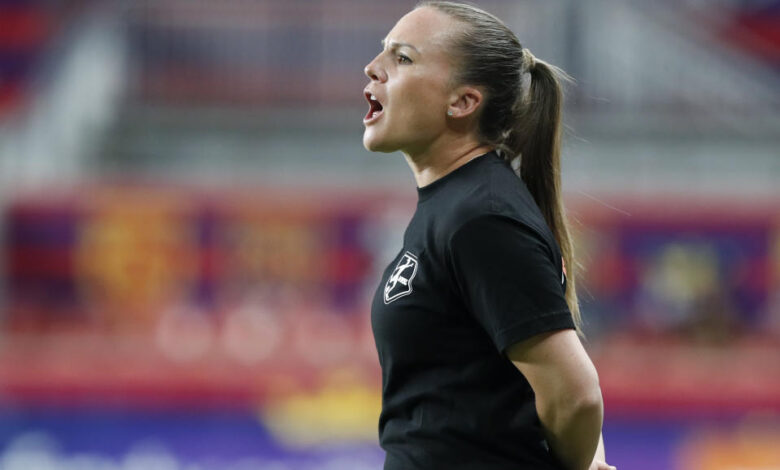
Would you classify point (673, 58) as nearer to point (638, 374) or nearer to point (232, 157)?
point (232, 157)

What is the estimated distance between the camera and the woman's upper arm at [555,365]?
148 cm

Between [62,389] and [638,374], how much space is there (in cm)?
261

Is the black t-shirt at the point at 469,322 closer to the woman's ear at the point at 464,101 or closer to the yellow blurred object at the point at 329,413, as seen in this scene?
the woman's ear at the point at 464,101

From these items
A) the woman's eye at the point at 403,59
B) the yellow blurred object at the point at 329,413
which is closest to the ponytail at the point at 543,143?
the woman's eye at the point at 403,59

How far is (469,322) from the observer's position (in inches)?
61.4

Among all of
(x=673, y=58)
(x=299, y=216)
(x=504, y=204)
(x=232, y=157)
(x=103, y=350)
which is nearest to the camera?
(x=504, y=204)

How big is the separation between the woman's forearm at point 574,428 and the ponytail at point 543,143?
0.28m

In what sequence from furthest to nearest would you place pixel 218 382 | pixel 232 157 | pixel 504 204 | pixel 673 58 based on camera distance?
pixel 673 58
pixel 232 157
pixel 218 382
pixel 504 204

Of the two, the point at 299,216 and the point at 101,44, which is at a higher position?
the point at 101,44

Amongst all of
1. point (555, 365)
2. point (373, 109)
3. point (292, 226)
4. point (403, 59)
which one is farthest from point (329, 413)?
point (555, 365)

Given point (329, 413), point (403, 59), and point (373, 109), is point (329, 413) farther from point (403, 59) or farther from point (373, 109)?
point (403, 59)

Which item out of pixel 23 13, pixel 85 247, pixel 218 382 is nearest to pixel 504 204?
pixel 218 382

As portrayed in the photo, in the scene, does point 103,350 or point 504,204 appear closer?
point 504,204

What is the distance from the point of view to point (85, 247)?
6.38 m
